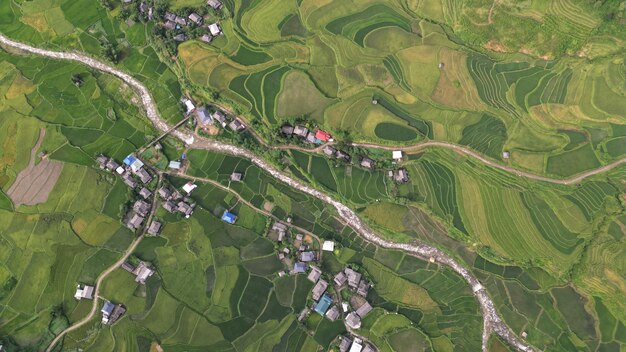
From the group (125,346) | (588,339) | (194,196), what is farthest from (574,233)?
(125,346)

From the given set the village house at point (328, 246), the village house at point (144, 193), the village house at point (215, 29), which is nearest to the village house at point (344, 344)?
the village house at point (328, 246)

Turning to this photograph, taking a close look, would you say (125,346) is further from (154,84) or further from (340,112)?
(340,112)

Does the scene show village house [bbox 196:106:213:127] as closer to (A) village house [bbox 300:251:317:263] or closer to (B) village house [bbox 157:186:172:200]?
(B) village house [bbox 157:186:172:200]

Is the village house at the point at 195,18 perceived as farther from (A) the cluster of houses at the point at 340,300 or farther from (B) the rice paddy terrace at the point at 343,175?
(A) the cluster of houses at the point at 340,300

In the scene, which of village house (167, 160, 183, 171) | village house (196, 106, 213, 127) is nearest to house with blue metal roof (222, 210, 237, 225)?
village house (167, 160, 183, 171)

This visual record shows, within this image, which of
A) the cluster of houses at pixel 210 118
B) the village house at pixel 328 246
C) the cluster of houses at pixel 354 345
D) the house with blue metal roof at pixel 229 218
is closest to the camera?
the cluster of houses at pixel 354 345

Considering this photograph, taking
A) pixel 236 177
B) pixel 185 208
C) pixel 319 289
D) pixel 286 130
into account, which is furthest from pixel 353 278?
pixel 185 208
